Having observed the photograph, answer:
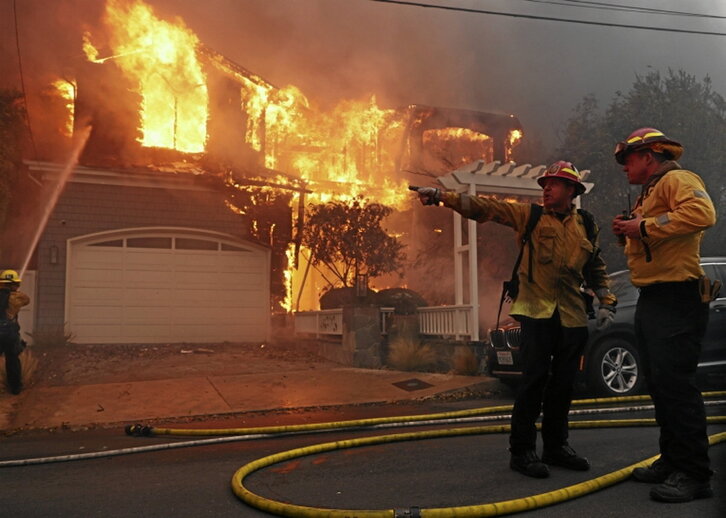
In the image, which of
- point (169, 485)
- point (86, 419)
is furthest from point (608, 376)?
point (86, 419)

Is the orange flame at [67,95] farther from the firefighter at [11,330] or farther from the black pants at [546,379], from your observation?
the black pants at [546,379]

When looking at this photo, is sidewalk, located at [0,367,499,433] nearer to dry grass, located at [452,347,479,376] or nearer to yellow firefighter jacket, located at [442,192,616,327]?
dry grass, located at [452,347,479,376]

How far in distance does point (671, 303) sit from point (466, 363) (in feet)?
18.7

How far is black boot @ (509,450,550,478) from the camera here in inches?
132

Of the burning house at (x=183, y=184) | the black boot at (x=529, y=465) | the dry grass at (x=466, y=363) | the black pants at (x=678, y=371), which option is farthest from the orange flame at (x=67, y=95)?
the black pants at (x=678, y=371)

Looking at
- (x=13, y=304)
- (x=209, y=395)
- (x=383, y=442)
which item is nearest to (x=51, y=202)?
(x=13, y=304)

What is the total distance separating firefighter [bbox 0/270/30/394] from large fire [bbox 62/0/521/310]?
275 inches

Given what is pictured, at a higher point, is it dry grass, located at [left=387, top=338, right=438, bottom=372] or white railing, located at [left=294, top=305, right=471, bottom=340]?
A: white railing, located at [left=294, top=305, right=471, bottom=340]

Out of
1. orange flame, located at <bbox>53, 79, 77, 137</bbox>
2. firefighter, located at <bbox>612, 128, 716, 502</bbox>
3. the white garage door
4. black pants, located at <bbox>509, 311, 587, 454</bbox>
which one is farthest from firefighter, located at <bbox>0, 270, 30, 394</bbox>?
orange flame, located at <bbox>53, 79, 77, 137</bbox>

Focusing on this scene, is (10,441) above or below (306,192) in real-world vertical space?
below

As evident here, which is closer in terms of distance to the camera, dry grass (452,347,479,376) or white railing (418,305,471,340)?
dry grass (452,347,479,376)

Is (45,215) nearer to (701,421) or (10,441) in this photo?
(10,441)

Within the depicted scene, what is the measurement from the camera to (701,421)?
9.88ft

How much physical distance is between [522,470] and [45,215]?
12315mm
